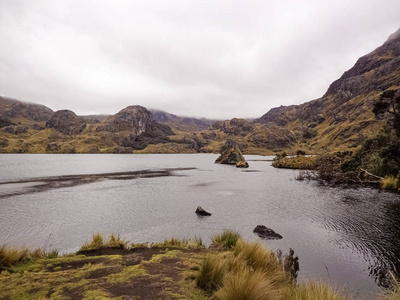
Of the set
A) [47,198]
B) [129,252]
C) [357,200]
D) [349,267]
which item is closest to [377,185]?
[357,200]

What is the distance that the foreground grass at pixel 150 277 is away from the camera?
6066 millimetres

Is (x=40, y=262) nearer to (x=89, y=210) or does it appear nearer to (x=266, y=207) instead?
(x=89, y=210)

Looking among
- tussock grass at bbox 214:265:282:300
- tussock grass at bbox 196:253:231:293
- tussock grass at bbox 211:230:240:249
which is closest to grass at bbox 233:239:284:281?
tussock grass at bbox 211:230:240:249

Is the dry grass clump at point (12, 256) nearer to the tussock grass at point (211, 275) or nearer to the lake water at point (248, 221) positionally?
the tussock grass at point (211, 275)

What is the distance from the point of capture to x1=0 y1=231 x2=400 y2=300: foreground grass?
19.9ft

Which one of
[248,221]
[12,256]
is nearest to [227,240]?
[12,256]

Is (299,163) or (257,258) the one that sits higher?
(257,258)

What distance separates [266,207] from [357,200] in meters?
12.2

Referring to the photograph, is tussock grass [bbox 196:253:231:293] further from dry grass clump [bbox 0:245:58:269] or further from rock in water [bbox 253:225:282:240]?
rock in water [bbox 253:225:282:240]

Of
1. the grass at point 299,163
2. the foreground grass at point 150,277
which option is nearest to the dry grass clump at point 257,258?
the foreground grass at point 150,277

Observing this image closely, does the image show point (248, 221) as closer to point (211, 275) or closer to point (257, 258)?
point (257, 258)

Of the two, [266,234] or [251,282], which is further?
[266,234]

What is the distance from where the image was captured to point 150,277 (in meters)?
7.74

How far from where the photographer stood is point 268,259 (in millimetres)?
9859
